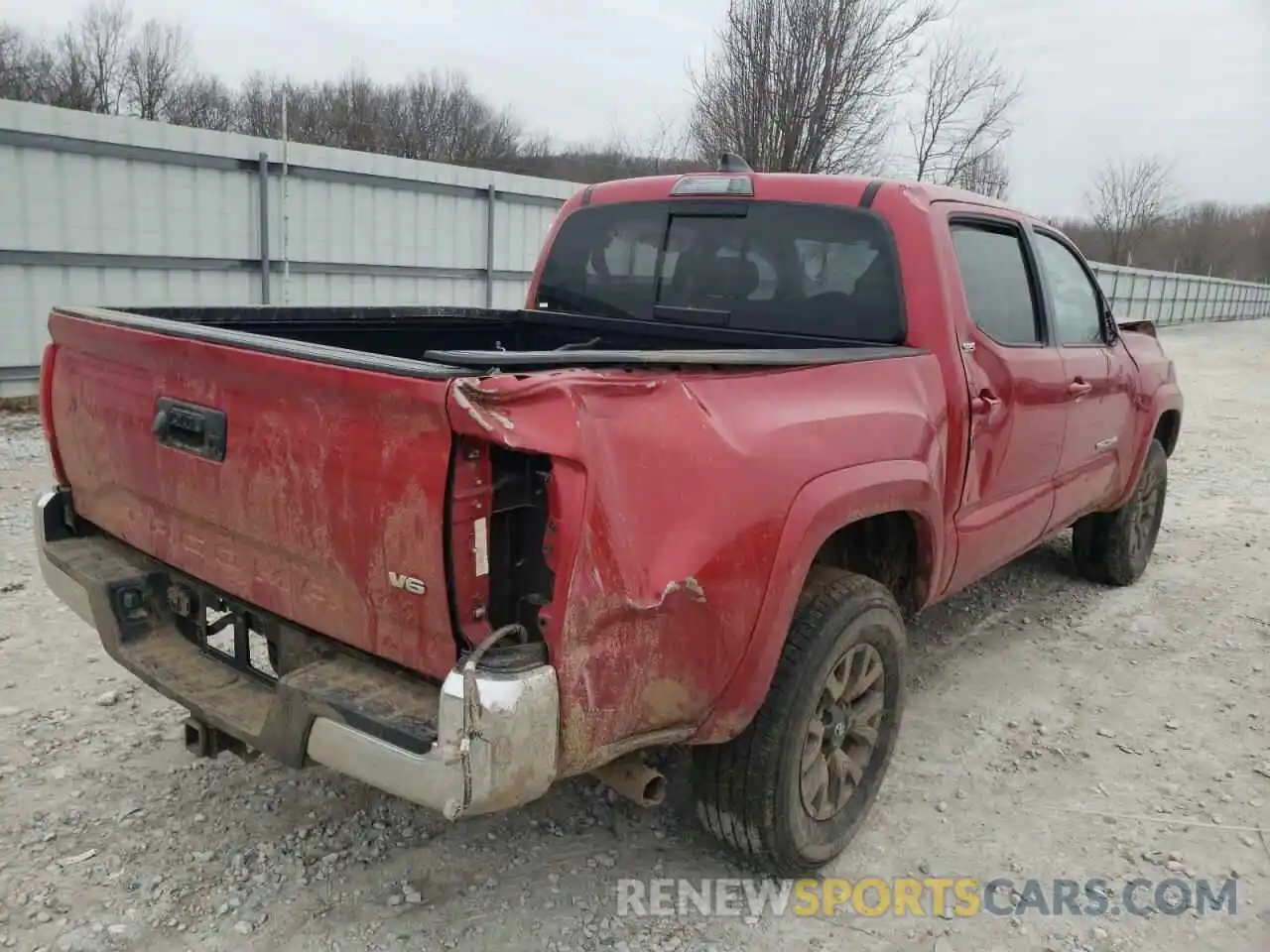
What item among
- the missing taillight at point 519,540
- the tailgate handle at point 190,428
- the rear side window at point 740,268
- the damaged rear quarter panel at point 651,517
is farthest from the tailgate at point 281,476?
the rear side window at point 740,268

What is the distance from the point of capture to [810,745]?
109 inches

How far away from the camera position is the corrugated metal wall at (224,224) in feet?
28.5

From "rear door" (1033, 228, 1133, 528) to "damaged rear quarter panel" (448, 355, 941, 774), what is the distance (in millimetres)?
2175

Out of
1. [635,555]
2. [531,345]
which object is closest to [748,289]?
[531,345]

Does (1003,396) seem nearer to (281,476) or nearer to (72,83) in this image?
(281,476)

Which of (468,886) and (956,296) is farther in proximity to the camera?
(956,296)

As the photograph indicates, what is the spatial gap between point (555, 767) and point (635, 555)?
1.54 ft

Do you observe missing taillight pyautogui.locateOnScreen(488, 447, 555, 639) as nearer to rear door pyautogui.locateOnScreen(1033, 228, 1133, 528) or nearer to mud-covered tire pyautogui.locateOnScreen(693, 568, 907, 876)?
mud-covered tire pyautogui.locateOnScreen(693, 568, 907, 876)

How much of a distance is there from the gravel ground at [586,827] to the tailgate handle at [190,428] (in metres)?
1.19

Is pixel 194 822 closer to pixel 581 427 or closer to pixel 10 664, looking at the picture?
pixel 10 664

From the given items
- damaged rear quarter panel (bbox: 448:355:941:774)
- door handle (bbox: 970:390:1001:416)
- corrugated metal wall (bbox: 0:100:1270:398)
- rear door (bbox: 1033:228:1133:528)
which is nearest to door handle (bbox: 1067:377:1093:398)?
rear door (bbox: 1033:228:1133:528)

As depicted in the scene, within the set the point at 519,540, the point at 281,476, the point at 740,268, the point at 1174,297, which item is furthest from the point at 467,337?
the point at 1174,297

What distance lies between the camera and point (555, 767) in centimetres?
204

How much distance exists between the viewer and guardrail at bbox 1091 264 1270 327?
31.3 m
